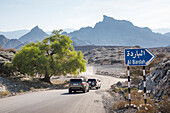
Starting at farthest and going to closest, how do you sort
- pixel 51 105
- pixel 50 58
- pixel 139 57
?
pixel 50 58 → pixel 51 105 → pixel 139 57

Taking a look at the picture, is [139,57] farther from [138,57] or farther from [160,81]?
[160,81]

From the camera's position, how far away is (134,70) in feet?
125

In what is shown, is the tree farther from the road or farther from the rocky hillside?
the road

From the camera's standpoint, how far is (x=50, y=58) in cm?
4059

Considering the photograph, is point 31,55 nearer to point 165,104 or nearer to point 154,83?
point 154,83

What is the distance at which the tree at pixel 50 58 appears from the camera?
37625mm

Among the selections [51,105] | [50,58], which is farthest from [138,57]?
[50,58]

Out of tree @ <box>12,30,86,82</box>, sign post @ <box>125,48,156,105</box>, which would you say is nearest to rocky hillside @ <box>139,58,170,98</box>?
sign post @ <box>125,48,156,105</box>

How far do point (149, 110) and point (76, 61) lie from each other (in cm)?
3103

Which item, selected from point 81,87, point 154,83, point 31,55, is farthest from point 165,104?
point 31,55

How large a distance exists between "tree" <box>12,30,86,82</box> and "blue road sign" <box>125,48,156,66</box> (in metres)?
27.2

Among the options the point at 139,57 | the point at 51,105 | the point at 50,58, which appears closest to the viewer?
the point at 139,57

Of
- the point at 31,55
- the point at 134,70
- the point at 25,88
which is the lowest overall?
the point at 25,88

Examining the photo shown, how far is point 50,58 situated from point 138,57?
30411mm
